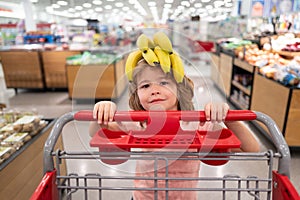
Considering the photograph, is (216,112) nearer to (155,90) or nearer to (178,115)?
(178,115)

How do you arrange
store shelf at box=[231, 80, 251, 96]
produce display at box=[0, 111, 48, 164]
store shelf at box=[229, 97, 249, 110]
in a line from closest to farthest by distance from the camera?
produce display at box=[0, 111, 48, 164]
store shelf at box=[231, 80, 251, 96]
store shelf at box=[229, 97, 249, 110]

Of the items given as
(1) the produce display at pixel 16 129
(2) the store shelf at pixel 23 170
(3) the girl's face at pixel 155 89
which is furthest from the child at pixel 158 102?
(1) the produce display at pixel 16 129

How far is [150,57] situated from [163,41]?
63 mm

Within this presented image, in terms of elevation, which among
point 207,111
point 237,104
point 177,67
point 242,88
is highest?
point 177,67

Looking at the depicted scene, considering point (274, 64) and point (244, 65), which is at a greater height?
point (274, 64)

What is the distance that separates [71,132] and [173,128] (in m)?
3.01

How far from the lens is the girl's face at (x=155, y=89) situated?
0.86m

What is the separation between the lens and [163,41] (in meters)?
0.79

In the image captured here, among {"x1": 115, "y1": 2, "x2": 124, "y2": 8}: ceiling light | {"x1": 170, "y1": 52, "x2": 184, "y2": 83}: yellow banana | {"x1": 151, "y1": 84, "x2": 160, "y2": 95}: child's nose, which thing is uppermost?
{"x1": 115, "y1": 2, "x2": 124, "y2": 8}: ceiling light

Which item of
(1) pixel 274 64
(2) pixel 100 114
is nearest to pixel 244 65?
(1) pixel 274 64

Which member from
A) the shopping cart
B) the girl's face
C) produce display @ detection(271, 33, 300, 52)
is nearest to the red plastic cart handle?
the shopping cart

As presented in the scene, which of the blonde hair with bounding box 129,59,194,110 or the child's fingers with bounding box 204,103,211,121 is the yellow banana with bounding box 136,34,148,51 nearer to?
the blonde hair with bounding box 129,59,194,110

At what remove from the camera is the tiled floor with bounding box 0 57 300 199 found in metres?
0.95

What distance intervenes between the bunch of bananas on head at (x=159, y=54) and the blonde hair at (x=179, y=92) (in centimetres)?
2
